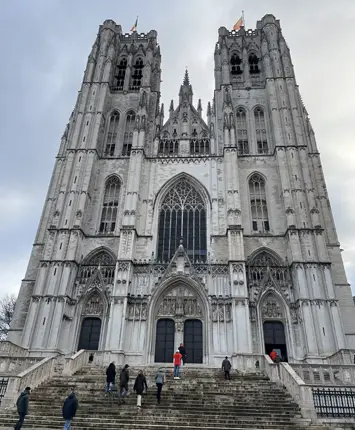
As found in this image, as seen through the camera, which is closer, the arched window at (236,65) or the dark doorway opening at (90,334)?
the dark doorway opening at (90,334)

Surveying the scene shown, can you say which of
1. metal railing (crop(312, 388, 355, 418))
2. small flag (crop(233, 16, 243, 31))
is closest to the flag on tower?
small flag (crop(233, 16, 243, 31))

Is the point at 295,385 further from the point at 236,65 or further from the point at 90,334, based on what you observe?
the point at 236,65

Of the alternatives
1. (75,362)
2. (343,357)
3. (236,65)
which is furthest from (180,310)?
(236,65)

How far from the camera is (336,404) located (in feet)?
37.5

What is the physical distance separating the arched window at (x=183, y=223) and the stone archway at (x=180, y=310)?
106 inches

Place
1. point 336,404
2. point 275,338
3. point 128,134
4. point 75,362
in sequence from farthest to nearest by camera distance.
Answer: point 128,134 < point 275,338 < point 75,362 < point 336,404

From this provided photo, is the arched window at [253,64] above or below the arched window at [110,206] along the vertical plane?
above

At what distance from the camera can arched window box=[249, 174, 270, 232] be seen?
27109 millimetres

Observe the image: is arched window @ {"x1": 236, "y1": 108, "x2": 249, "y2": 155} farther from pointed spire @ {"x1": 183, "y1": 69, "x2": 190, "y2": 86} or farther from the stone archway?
the stone archway

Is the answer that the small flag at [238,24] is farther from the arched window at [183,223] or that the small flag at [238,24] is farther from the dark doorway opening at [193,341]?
the dark doorway opening at [193,341]

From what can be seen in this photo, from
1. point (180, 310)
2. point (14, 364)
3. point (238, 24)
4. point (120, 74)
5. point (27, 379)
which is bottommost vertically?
point (27, 379)

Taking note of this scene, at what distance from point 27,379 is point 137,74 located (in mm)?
31600

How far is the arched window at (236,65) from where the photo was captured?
3647 cm

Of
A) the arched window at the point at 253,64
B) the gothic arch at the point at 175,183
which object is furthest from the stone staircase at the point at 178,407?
the arched window at the point at 253,64
